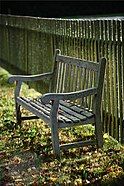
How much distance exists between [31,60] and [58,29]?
248cm

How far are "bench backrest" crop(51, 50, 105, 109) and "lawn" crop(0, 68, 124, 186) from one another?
24.1 inches

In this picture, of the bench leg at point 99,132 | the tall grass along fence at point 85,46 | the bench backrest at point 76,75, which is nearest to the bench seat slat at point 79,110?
the bench leg at point 99,132

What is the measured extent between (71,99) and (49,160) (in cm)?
76

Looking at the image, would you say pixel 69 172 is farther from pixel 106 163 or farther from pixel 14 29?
pixel 14 29

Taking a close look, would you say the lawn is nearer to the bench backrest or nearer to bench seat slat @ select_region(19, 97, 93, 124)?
bench seat slat @ select_region(19, 97, 93, 124)

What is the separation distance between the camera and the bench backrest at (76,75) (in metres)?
5.43

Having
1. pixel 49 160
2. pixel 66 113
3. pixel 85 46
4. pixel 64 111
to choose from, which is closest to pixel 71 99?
pixel 66 113

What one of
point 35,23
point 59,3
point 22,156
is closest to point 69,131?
point 22,156

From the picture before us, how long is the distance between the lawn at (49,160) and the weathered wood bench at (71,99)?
182mm

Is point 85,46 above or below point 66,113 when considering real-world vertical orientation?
above

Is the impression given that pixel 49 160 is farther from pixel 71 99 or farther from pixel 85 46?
pixel 85 46

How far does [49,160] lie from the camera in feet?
17.4

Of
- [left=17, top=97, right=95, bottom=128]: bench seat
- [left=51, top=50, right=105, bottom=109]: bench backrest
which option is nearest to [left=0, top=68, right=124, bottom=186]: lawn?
[left=17, top=97, right=95, bottom=128]: bench seat

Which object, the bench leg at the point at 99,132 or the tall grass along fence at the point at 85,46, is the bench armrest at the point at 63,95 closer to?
the bench leg at the point at 99,132
